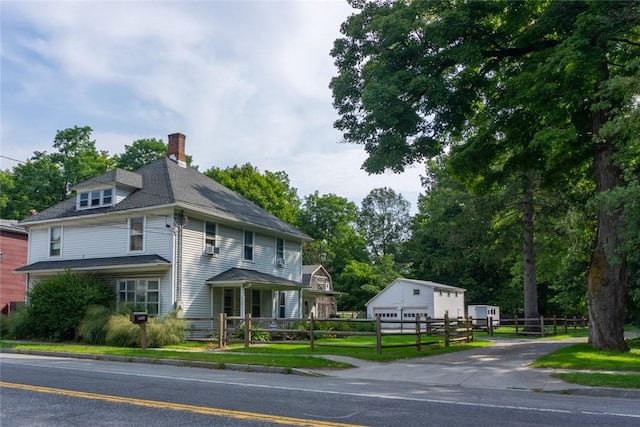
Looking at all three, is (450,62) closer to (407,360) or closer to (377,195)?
(407,360)

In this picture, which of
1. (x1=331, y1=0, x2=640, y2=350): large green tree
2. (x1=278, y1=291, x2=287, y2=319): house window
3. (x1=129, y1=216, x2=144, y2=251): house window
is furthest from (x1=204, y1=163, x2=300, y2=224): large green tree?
(x1=331, y1=0, x2=640, y2=350): large green tree

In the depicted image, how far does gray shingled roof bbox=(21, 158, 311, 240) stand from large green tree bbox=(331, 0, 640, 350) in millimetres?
9438

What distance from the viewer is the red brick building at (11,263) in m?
33.7

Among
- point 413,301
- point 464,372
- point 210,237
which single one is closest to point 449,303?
point 413,301

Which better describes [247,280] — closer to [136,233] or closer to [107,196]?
[136,233]

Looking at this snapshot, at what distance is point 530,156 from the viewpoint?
21016 millimetres

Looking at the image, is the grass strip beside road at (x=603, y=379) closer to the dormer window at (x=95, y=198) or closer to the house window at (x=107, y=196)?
the house window at (x=107, y=196)

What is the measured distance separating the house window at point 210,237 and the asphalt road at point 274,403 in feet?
47.7

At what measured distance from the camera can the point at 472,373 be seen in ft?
43.5

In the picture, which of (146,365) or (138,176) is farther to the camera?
(138,176)

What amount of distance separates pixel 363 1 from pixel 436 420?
16.1m

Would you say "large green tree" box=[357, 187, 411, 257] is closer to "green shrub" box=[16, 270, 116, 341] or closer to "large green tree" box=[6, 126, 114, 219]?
"large green tree" box=[6, 126, 114, 219]

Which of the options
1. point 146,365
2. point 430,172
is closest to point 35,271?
point 146,365

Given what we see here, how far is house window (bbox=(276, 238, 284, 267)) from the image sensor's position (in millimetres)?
31922
